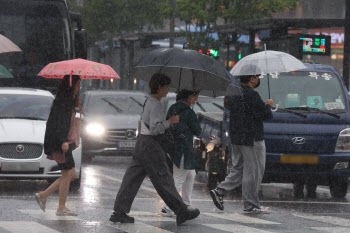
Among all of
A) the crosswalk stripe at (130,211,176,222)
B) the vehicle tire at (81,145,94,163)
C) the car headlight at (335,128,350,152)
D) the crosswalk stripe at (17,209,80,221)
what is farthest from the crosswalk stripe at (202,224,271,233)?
the vehicle tire at (81,145,94,163)

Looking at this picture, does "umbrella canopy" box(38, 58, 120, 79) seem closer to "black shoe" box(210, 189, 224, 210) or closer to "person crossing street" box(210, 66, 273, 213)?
"person crossing street" box(210, 66, 273, 213)

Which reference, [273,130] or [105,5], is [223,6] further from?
[273,130]

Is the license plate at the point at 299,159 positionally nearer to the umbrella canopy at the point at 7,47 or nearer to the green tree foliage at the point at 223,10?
the umbrella canopy at the point at 7,47

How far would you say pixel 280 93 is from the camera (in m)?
13.9

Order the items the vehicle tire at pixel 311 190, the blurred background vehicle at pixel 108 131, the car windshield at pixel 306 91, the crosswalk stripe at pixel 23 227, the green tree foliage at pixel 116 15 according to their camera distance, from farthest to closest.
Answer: the green tree foliage at pixel 116 15
the blurred background vehicle at pixel 108 131
the vehicle tire at pixel 311 190
the car windshield at pixel 306 91
the crosswalk stripe at pixel 23 227

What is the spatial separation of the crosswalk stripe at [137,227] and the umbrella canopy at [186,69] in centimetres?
177

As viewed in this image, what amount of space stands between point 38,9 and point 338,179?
7855 millimetres

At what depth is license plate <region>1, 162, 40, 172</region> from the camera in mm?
13156

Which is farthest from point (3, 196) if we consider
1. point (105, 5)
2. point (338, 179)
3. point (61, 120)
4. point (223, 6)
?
point (105, 5)

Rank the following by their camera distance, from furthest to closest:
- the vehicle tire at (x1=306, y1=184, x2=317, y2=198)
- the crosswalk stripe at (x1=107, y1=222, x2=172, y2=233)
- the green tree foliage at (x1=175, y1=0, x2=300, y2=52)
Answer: the green tree foliage at (x1=175, y1=0, x2=300, y2=52), the vehicle tire at (x1=306, y1=184, x2=317, y2=198), the crosswalk stripe at (x1=107, y1=222, x2=172, y2=233)

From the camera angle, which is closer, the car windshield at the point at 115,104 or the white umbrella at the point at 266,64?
the white umbrella at the point at 266,64

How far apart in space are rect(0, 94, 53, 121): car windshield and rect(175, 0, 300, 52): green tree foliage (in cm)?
1971

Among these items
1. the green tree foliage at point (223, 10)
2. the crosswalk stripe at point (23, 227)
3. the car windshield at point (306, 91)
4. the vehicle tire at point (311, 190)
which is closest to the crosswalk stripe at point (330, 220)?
the car windshield at point (306, 91)

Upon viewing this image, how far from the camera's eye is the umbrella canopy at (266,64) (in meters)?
11.4
